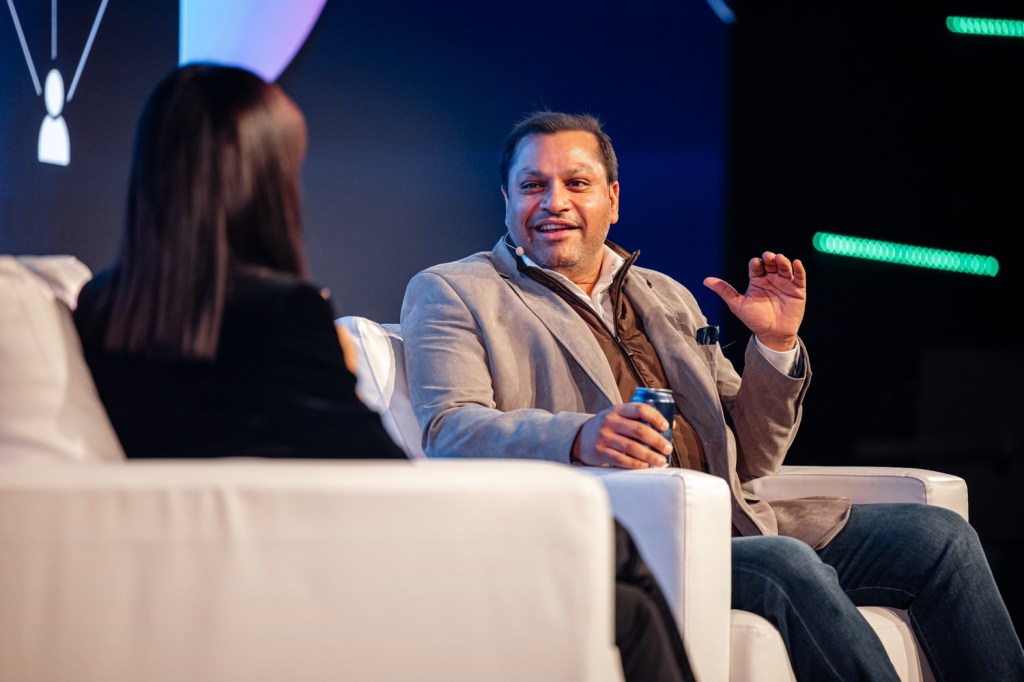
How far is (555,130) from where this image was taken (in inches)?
97.7

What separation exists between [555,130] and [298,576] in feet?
5.09

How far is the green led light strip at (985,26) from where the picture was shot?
364cm

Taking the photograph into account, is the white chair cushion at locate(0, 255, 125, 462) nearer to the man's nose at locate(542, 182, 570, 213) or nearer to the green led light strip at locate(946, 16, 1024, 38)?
the man's nose at locate(542, 182, 570, 213)

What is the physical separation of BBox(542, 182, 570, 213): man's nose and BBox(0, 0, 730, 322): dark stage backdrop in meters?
0.79

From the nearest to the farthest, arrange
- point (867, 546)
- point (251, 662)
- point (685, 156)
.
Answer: point (251, 662)
point (867, 546)
point (685, 156)

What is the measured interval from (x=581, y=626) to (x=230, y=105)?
755 mm

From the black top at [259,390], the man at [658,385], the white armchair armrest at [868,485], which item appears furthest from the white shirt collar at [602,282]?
the black top at [259,390]

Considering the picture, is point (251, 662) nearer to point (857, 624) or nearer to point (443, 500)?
point (443, 500)

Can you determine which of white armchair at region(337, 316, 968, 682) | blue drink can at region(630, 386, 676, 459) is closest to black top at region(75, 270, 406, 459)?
white armchair at region(337, 316, 968, 682)

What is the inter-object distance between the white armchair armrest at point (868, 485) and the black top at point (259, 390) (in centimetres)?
131

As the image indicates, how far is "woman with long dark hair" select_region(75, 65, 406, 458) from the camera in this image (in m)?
1.28

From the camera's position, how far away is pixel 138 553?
1.14 metres

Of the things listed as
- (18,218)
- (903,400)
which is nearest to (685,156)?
(903,400)

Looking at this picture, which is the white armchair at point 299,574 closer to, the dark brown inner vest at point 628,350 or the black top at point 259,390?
the black top at point 259,390
